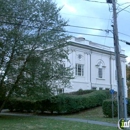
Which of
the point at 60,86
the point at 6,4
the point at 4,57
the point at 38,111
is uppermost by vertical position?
the point at 6,4

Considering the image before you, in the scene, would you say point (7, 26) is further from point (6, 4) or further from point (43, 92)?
point (43, 92)

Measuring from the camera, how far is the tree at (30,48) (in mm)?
21453

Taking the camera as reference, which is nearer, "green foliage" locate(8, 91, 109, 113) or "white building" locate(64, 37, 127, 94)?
"green foliage" locate(8, 91, 109, 113)

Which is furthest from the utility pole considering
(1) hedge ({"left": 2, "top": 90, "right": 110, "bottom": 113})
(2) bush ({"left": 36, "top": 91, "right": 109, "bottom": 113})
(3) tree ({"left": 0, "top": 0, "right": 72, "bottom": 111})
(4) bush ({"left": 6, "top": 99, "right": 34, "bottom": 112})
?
(4) bush ({"left": 6, "top": 99, "right": 34, "bottom": 112})

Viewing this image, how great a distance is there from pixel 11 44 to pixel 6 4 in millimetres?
3093

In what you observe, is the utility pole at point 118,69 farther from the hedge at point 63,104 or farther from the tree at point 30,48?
the hedge at point 63,104

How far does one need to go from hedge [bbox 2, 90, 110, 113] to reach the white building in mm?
8512

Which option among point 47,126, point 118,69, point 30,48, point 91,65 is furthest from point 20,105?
point 118,69

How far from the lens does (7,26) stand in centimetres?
2188

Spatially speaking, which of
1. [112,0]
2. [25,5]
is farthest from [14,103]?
[112,0]

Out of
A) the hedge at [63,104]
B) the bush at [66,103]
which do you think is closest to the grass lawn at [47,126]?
the hedge at [63,104]

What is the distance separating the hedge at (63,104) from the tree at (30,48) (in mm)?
4439

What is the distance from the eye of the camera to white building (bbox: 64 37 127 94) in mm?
40938

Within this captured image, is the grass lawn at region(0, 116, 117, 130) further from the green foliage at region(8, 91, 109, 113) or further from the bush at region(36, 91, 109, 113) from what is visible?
the bush at region(36, 91, 109, 113)
